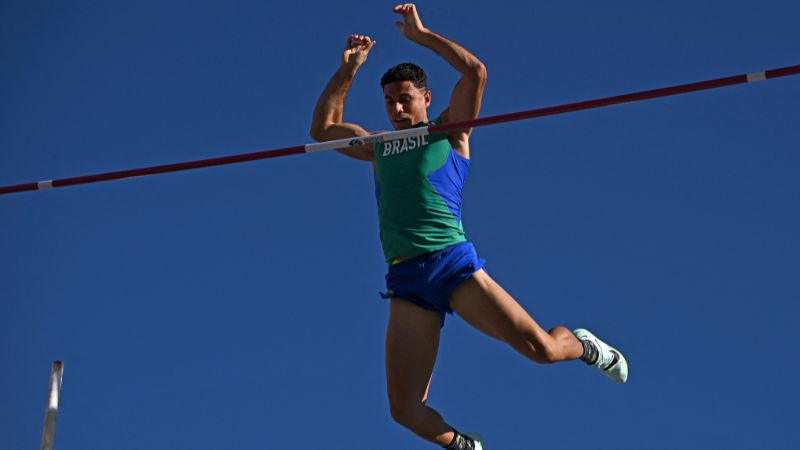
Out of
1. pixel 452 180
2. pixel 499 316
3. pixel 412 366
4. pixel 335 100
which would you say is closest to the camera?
pixel 499 316

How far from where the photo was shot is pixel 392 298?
29.1 feet

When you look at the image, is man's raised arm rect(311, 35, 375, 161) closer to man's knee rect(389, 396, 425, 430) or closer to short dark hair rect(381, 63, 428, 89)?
short dark hair rect(381, 63, 428, 89)

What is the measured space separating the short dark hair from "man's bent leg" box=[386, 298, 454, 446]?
1457 millimetres

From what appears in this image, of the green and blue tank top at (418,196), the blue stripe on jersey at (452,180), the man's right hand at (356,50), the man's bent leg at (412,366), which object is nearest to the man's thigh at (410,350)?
the man's bent leg at (412,366)

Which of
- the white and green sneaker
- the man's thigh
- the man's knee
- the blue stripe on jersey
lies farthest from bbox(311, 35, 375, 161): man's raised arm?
the white and green sneaker

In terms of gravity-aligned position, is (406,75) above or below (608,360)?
above

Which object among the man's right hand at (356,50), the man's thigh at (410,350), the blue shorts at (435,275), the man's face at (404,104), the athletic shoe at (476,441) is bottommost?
the athletic shoe at (476,441)

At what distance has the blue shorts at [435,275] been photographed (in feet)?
28.5

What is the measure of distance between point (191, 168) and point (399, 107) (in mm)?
1501

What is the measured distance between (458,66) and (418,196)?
33.0 inches

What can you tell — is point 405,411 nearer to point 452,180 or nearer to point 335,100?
point 452,180

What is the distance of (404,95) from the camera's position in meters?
9.20

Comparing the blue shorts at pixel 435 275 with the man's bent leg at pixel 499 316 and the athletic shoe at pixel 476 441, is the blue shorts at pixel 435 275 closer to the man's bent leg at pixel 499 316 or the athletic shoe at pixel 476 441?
the man's bent leg at pixel 499 316

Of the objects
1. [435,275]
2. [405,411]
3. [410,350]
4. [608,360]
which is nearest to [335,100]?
[435,275]
